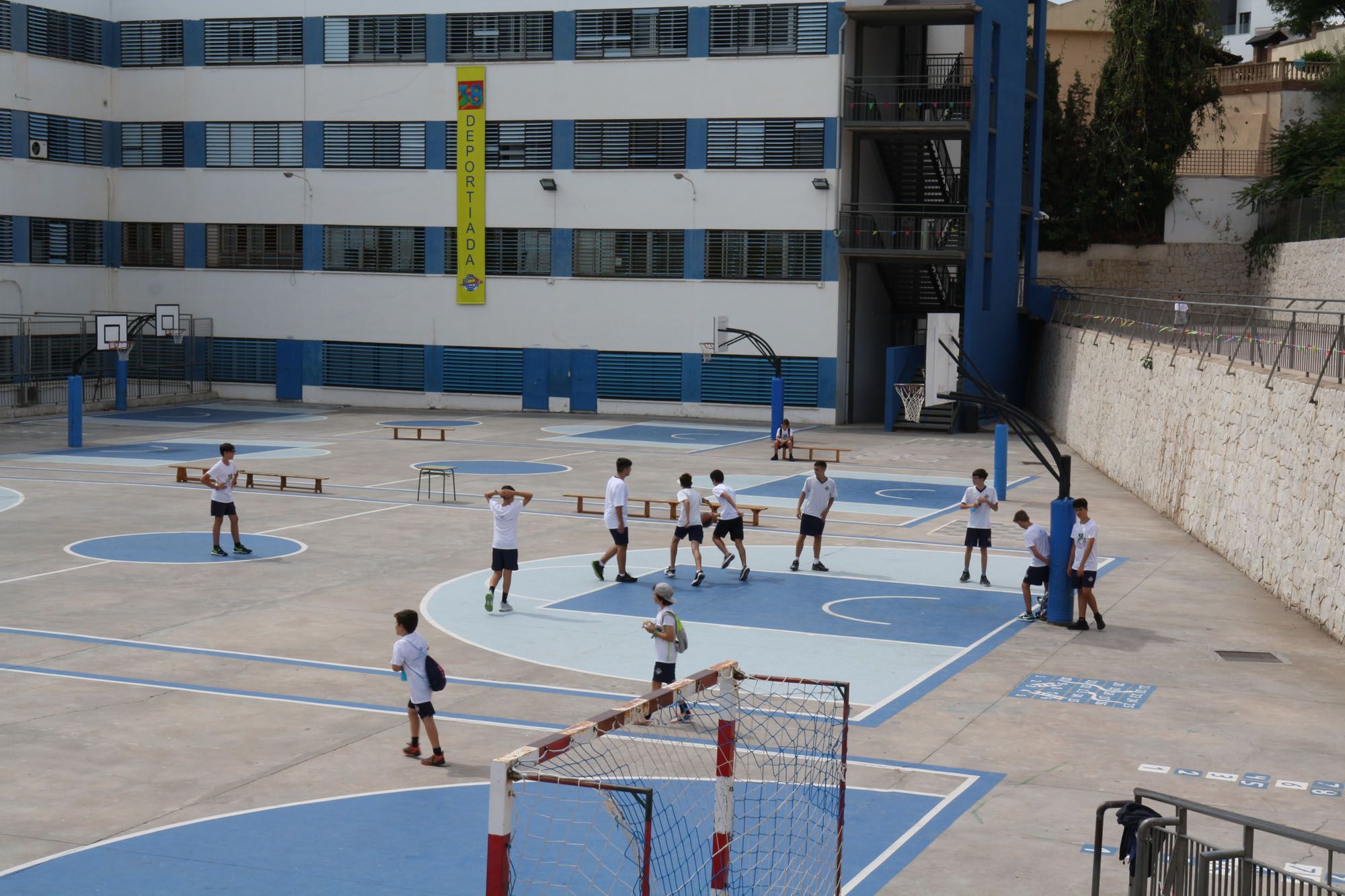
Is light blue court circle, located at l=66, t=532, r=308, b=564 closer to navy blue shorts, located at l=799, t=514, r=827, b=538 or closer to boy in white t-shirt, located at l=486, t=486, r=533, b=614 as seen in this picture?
boy in white t-shirt, located at l=486, t=486, r=533, b=614

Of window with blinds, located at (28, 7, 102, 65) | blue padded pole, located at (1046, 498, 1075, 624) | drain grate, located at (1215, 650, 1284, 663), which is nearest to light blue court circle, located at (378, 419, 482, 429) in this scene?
window with blinds, located at (28, 7, 102, 65)

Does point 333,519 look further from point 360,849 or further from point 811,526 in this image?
point 360,849

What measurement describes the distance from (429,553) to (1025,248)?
37.8m

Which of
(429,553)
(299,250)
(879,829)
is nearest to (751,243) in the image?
(299,250)

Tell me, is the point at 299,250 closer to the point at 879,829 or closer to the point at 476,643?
the point at 476,643

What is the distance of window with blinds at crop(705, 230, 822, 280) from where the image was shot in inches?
1971

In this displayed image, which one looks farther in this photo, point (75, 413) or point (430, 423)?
point (430, 423)

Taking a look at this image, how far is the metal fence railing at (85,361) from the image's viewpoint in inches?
1993

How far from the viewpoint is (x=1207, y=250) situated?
6044cm

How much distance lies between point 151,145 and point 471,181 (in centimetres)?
1392

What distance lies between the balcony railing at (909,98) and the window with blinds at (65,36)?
29.7 meters

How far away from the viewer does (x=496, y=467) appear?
36719 millimetres

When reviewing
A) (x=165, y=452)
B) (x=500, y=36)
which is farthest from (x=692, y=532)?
(x=500, y=36)

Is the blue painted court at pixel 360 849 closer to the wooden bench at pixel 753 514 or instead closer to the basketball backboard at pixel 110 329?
the wooden bench at pixel 753 514
